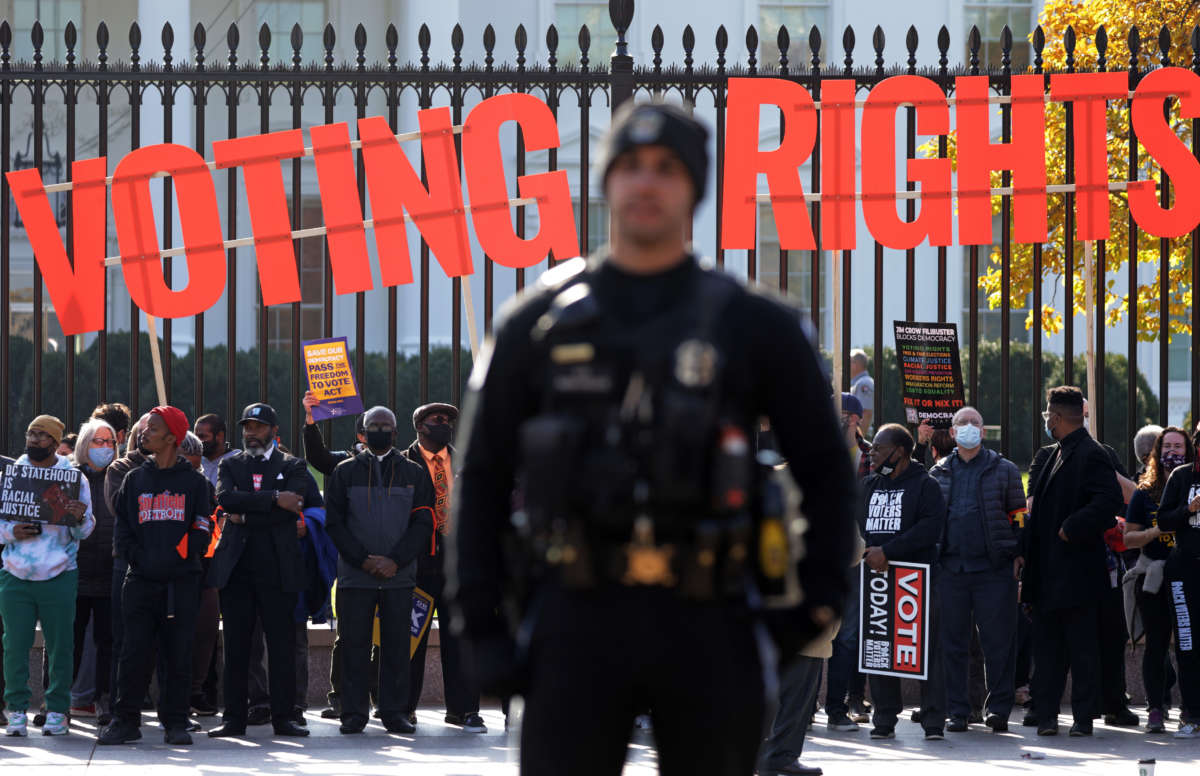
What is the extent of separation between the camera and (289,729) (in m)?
9.16

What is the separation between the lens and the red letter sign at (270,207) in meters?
10.7

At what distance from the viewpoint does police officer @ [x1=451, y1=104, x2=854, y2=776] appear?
3.00m

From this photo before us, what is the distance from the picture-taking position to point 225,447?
10.4 metres

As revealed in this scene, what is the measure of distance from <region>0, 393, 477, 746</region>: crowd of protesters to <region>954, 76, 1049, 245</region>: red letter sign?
11.1ft

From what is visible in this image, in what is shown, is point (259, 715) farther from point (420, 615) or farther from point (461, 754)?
point (461, 754)

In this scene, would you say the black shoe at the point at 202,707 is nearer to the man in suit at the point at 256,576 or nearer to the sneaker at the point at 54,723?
the man in suit at the point at 256,576

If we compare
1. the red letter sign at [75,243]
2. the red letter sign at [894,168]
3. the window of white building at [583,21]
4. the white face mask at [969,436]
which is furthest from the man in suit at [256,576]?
the window of white building at [583,21]

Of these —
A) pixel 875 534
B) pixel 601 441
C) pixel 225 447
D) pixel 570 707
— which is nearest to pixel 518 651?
pixel 570 707

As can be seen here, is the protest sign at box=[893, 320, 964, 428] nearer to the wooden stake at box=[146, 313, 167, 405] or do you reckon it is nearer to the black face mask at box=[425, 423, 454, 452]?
the black face mask at box=[425, 423, 454, 452]

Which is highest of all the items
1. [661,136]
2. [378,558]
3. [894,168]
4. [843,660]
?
[894,168]

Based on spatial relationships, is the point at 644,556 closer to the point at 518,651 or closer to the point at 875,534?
the point at 518,651

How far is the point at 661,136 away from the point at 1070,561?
6.77m

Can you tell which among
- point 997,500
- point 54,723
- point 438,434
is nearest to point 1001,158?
point 997,500

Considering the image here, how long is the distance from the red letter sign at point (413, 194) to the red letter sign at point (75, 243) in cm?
160
